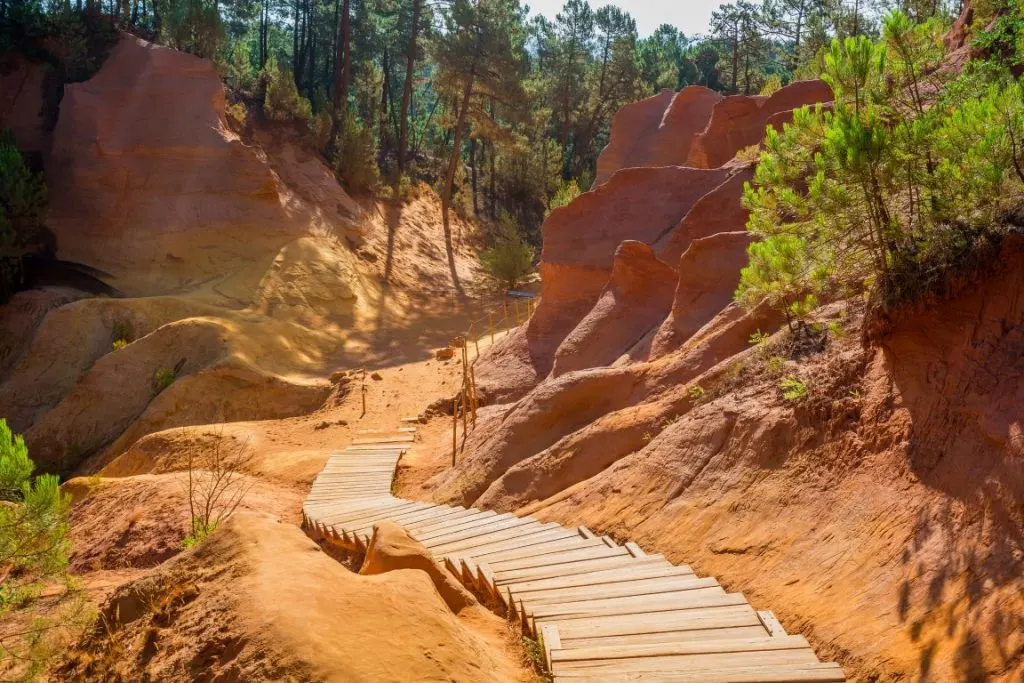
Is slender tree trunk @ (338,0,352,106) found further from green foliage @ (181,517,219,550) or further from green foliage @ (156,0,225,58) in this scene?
green foliage @ (181,517,219,550)

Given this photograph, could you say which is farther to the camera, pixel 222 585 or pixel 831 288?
pixel 831 288

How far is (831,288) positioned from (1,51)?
86.6 feet

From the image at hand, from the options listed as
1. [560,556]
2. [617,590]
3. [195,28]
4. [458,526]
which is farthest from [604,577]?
[195,28]

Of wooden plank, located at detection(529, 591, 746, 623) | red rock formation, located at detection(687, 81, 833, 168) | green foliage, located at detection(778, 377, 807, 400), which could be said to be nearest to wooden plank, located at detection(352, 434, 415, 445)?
red rock formation, located at detection(687, 81, 833, 168)

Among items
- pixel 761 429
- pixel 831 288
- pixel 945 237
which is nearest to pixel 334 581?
pixel 761 429

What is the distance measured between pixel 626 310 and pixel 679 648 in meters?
9.15

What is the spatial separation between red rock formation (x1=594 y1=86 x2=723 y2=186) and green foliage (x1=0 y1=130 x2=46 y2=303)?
575 inches

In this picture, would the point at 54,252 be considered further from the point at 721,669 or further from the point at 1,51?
the point at 721,669

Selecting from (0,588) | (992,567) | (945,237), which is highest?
(945,237)

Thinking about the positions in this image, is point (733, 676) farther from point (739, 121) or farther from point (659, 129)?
point (659, 129)

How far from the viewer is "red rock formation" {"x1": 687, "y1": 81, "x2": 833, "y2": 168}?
15.1 m

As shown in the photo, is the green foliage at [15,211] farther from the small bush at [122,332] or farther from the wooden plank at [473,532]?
Result: the wooden plank at [473,532]

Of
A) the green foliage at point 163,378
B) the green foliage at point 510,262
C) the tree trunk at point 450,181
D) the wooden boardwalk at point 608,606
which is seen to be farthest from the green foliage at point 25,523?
the tree trunk at point 450,181

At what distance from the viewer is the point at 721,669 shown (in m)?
4.25
